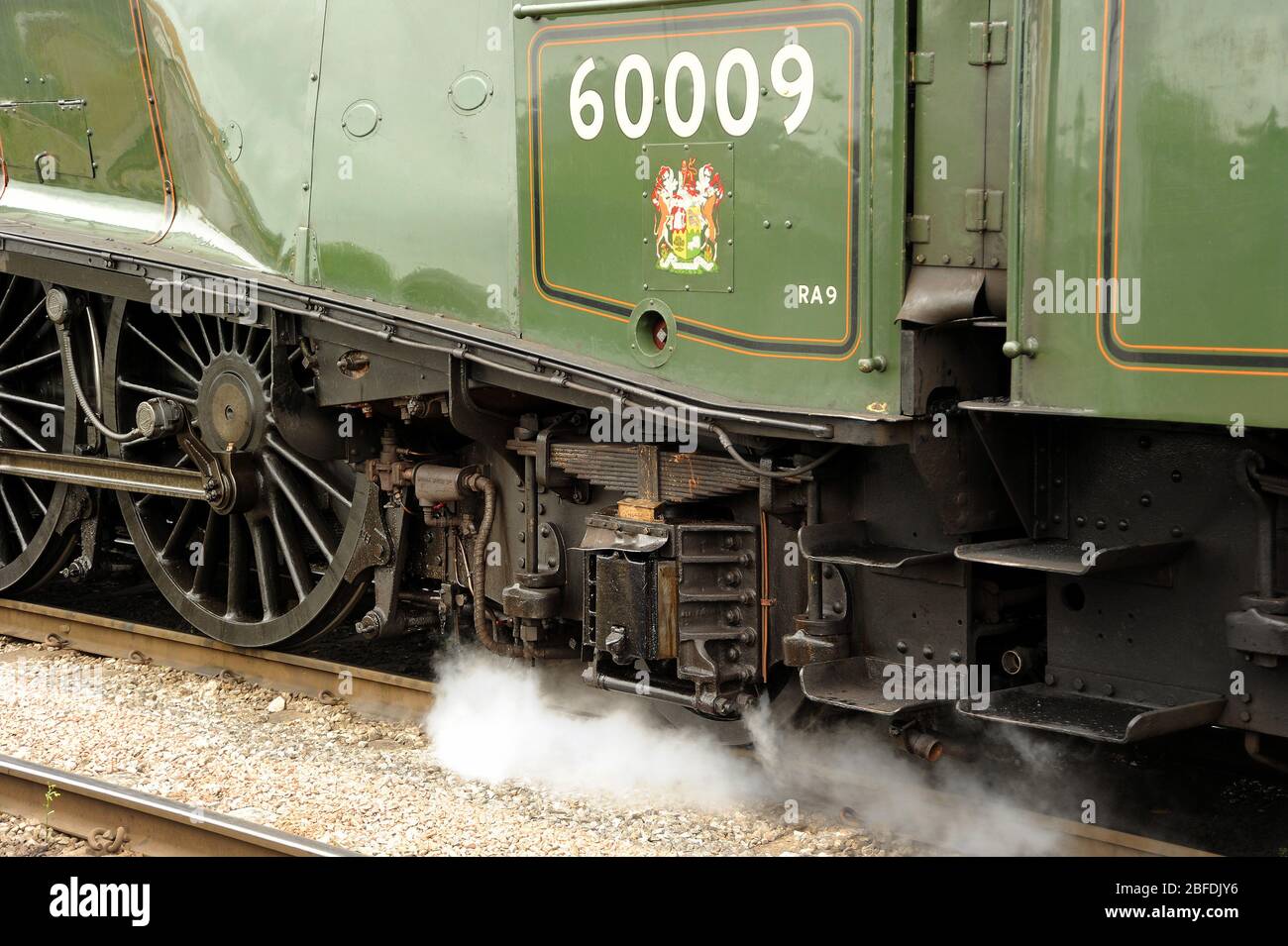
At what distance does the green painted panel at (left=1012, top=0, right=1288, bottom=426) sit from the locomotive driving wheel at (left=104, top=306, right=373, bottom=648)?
3.59 meters

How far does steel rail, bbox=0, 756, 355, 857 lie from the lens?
5359mm

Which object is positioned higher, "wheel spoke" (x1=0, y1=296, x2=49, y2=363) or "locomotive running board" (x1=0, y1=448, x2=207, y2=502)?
"wheel spoke" (x1=0, y1=296, x2=49, y2=363)

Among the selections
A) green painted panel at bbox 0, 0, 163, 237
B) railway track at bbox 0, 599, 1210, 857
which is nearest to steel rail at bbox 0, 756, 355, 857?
railway track at bbox 0, 599, 1210, 857

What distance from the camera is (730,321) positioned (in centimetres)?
529

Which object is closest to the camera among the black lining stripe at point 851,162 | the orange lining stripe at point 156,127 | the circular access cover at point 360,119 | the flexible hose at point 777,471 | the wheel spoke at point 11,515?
the black lining stripe at point 851,162

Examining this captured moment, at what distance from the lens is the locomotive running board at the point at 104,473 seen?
7492 mm

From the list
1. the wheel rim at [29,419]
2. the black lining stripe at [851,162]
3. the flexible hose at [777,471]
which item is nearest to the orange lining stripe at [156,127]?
the wheel rim at [29,419]

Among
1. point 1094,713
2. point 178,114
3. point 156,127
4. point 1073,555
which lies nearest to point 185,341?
point 156,127

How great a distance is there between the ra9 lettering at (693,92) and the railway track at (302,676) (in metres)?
2.40

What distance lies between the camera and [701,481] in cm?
571

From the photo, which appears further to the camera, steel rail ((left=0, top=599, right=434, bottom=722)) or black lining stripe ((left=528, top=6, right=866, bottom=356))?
steel rail ((left=0, top=599, right=434, bottom=722))

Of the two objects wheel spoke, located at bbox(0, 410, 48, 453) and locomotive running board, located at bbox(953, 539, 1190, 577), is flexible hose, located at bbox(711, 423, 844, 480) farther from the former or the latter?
wheel spoke, located at bbox(0, 410, 48, 453)

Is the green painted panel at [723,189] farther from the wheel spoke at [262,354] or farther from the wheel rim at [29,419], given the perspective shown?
the wheel rim at [29,419]

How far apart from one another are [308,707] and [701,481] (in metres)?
2.61
